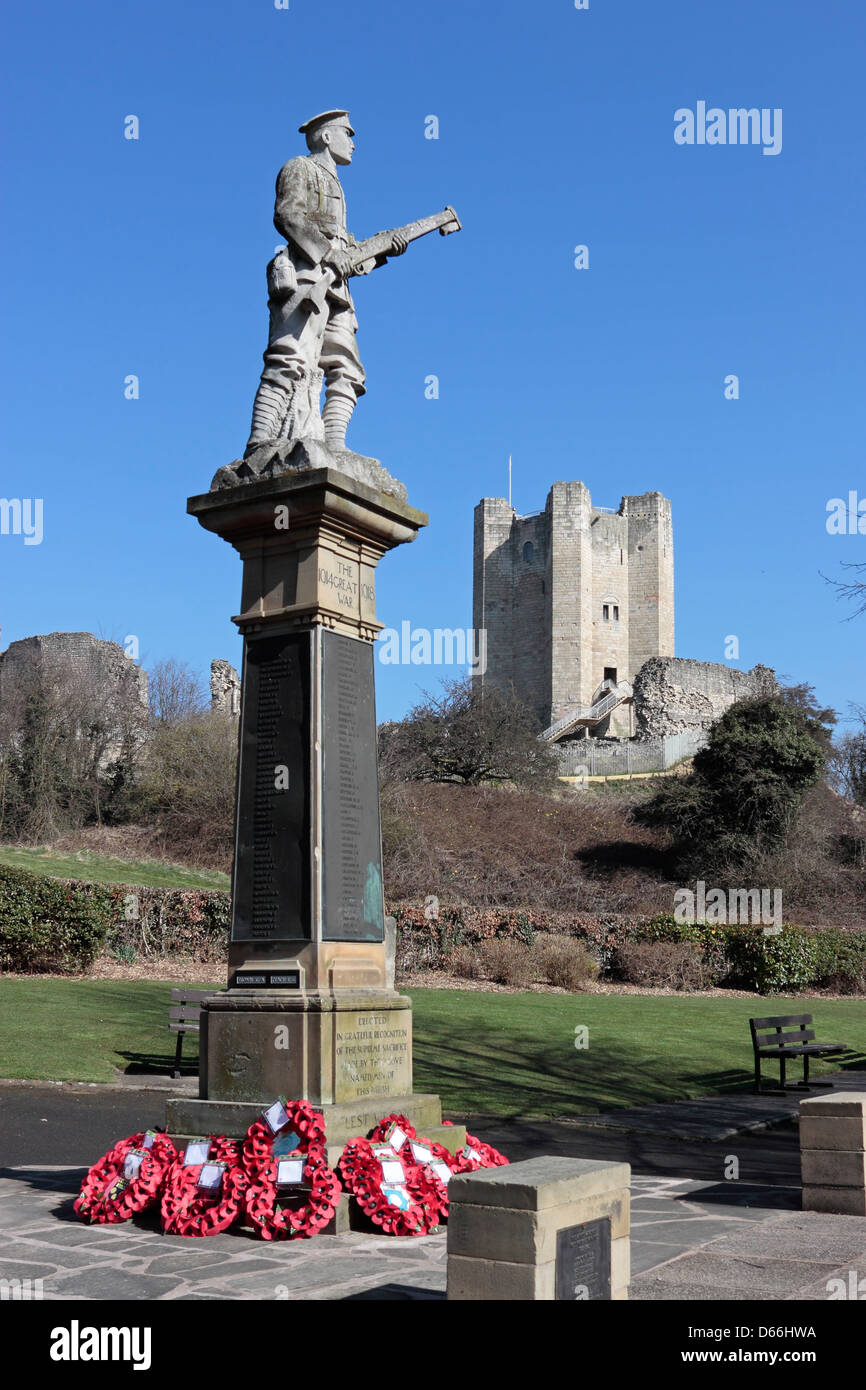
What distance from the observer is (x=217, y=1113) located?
21.8 feet

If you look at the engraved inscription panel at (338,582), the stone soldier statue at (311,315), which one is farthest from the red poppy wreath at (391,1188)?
the stone soldier statue at (311,315)

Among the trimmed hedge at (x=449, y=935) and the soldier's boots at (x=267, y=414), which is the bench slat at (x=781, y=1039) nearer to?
the soldier's boots at (x=267, y=414)

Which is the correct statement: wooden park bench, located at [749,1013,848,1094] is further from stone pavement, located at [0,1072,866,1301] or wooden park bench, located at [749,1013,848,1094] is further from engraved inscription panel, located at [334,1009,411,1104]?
engraved inscription panel, located at [334,1009,411,1104]

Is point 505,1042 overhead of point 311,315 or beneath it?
beneath

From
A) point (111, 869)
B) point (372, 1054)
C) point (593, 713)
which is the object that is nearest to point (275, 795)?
point (372, 1054)

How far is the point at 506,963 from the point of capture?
2233 centimetres

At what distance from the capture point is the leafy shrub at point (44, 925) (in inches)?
735

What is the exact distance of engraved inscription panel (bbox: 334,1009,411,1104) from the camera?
6.63m

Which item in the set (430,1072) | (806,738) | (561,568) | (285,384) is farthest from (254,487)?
(561,568)

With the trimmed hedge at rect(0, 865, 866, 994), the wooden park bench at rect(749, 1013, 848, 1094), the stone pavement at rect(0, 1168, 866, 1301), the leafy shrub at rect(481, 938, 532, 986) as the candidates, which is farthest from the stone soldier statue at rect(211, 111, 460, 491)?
the leafy shrub at rect(481, 938, 532, 986)

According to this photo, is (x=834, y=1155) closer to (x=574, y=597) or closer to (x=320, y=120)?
(x=320, y=120)

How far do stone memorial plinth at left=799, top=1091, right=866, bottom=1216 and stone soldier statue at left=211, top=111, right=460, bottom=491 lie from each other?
460cm

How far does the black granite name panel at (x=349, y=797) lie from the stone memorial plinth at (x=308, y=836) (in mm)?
12

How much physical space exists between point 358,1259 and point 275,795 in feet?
8.52
